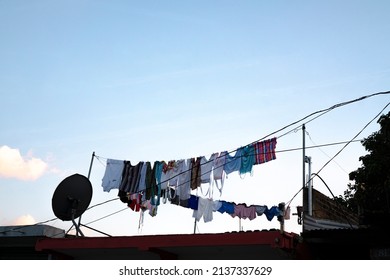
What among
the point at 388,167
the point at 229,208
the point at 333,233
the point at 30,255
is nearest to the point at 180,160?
the point at 229,208

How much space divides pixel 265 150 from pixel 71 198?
5842mm

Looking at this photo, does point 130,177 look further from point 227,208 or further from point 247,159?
point 247,159

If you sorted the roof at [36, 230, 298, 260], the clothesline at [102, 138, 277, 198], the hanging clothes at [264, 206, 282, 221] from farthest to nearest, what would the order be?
the hanging clothes at [264, 206, 282, 221], the clothesline at [102, 138, 277, 198], the roof at [36, 230, 298, 260]

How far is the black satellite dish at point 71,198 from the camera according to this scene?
442 inches

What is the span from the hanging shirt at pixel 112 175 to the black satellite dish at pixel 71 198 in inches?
140

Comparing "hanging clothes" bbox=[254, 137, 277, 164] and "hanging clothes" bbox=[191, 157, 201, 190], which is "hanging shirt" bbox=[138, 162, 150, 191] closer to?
"hanging clothes" bbox=[191, 157, 201, 190]

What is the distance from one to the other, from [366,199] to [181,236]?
1178 cm

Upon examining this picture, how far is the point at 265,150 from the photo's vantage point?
12992 mm

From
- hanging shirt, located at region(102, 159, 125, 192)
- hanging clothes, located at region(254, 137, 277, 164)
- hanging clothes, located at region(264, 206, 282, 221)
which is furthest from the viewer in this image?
hanging shirt, located at region(102, 159, 125, 192)

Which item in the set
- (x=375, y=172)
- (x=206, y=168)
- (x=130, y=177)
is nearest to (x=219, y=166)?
(x=206, y=168)

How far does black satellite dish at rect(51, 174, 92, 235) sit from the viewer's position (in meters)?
11.2

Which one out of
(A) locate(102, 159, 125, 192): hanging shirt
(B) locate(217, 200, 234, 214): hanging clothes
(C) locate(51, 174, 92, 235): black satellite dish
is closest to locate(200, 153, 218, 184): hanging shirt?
(B) locate(217, 200, 234, 214): hanging clothes

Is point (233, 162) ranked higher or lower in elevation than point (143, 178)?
higher

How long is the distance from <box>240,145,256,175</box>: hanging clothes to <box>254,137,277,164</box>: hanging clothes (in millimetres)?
155
